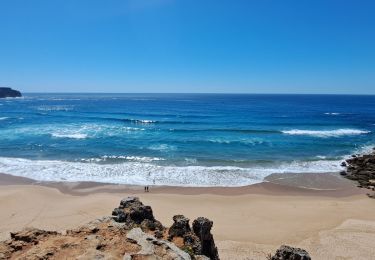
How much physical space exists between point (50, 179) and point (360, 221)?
854 inches

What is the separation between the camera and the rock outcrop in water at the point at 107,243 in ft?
23.9

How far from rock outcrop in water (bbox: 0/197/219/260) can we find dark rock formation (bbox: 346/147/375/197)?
20591 mm

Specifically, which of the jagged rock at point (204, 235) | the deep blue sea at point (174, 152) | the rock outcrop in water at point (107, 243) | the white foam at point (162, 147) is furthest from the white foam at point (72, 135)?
the jagged rock at point (204, 235)

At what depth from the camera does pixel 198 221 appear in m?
9.95

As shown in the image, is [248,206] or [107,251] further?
[248,206]

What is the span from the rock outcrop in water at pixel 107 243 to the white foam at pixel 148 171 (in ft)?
49.7

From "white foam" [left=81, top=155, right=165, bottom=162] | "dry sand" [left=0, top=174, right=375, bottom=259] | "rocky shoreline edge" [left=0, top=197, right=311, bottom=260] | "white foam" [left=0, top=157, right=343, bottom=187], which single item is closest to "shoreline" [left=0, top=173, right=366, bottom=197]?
"dry sand" [left=0, top=174, right=375, bottom=259]

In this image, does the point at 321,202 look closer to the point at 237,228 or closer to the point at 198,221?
the point at 237,228

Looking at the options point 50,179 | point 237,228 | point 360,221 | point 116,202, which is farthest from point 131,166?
point 360,221

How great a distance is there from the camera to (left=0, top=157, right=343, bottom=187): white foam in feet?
82.7

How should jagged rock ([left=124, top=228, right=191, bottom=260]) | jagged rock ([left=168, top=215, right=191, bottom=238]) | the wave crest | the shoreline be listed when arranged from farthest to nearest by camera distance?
the wave crest → the shoreline → jagged rock ([left=168, top=215, right=191, bottom=238]) → jagged rock ([left=124, top=228, right=191, bottom=260])

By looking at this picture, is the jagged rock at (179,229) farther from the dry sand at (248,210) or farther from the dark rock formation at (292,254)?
the dry sand at (248,210)

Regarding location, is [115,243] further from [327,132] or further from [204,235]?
[327,132]

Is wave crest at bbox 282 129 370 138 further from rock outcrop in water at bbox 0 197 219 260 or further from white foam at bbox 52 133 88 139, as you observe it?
rock outcrop in water at bbox 0 197 219 260
